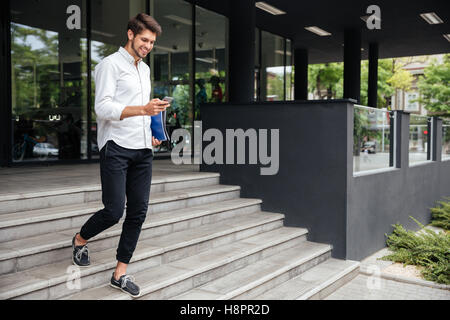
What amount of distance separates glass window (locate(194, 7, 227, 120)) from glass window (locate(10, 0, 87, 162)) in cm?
307

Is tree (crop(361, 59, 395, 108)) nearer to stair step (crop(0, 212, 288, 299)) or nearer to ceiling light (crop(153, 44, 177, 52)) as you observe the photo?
ceiling light (crop(153, 44, 177, 52))

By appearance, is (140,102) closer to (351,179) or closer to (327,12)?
(351,179)

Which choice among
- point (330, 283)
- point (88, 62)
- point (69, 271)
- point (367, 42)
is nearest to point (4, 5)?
point (88, 62)

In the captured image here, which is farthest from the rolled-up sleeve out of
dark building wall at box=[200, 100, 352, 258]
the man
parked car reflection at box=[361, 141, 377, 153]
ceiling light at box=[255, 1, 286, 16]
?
ceiling light at box=[255, 1, 286, 16]

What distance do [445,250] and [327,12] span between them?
719 cm

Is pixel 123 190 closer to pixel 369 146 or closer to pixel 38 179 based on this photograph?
pixel 38 179

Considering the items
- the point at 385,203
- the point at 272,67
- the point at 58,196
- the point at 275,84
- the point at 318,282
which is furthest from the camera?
the point at 275,84

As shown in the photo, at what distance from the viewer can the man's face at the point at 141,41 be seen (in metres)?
3.15

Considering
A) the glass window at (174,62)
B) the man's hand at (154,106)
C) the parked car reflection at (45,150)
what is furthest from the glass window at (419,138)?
the parked car reflection at (45,150)

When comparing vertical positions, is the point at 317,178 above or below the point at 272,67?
below

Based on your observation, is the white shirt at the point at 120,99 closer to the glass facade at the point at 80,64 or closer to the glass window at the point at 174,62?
the glass facade at the point at 80,64

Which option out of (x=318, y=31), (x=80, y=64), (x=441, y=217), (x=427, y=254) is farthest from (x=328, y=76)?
(x=427, y=254)

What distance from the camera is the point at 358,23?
12.0 metres

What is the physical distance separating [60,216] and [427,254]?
4.42 m
